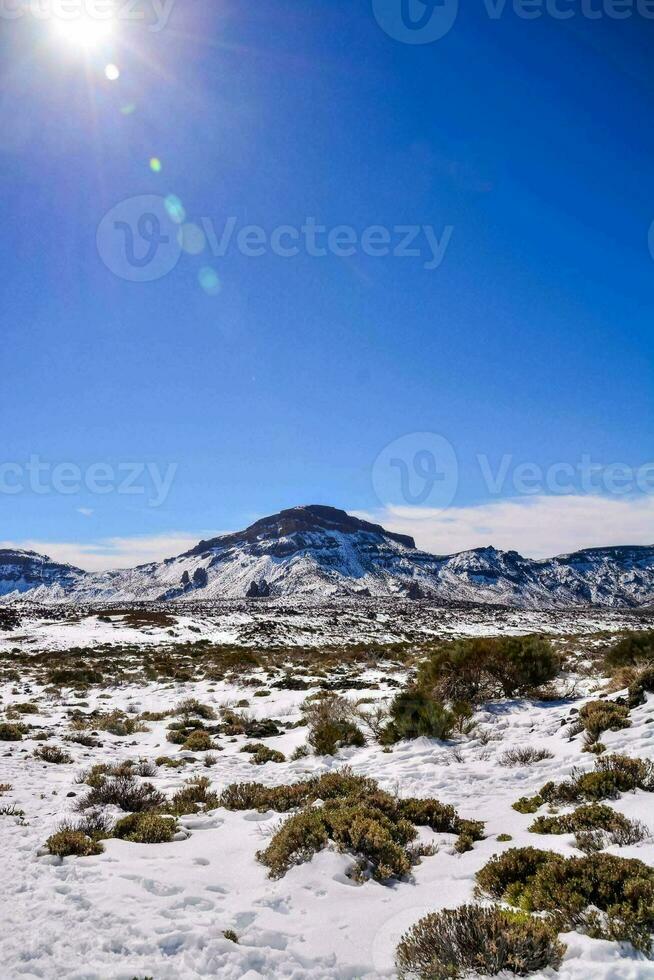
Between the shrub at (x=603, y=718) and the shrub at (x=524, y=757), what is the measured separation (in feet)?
3.44

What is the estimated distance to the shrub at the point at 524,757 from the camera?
9852mm

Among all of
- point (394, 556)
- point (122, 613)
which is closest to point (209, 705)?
point (122, 613)

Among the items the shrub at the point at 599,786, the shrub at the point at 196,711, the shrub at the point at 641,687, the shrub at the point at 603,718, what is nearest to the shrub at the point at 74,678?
the shrub at the point at 196,711

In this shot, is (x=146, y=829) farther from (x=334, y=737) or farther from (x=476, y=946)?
(x=334, y=737)

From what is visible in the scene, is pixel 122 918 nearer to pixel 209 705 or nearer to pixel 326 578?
pixel 209 705

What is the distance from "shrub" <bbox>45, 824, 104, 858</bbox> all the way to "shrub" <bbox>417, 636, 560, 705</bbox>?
10.7 meters

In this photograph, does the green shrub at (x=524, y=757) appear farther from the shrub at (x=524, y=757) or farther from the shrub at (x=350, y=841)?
the shrub at (x=350, y=841)

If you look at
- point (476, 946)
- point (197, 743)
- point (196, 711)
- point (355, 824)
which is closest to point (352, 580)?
point (196, 711)

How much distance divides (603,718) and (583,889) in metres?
6.78

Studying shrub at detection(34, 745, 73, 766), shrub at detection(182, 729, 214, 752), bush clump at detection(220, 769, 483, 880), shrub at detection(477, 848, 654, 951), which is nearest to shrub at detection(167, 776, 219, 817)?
bush clump at detection(220, 769, 483, 880)

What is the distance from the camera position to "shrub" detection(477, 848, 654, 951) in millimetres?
4188

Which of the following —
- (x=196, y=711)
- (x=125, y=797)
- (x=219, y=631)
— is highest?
(x=125, y=797)

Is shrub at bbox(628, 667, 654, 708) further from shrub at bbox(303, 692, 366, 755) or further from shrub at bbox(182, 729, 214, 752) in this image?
shrub at bbox(182, 729, 214, 752)

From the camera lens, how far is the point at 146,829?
719cm
